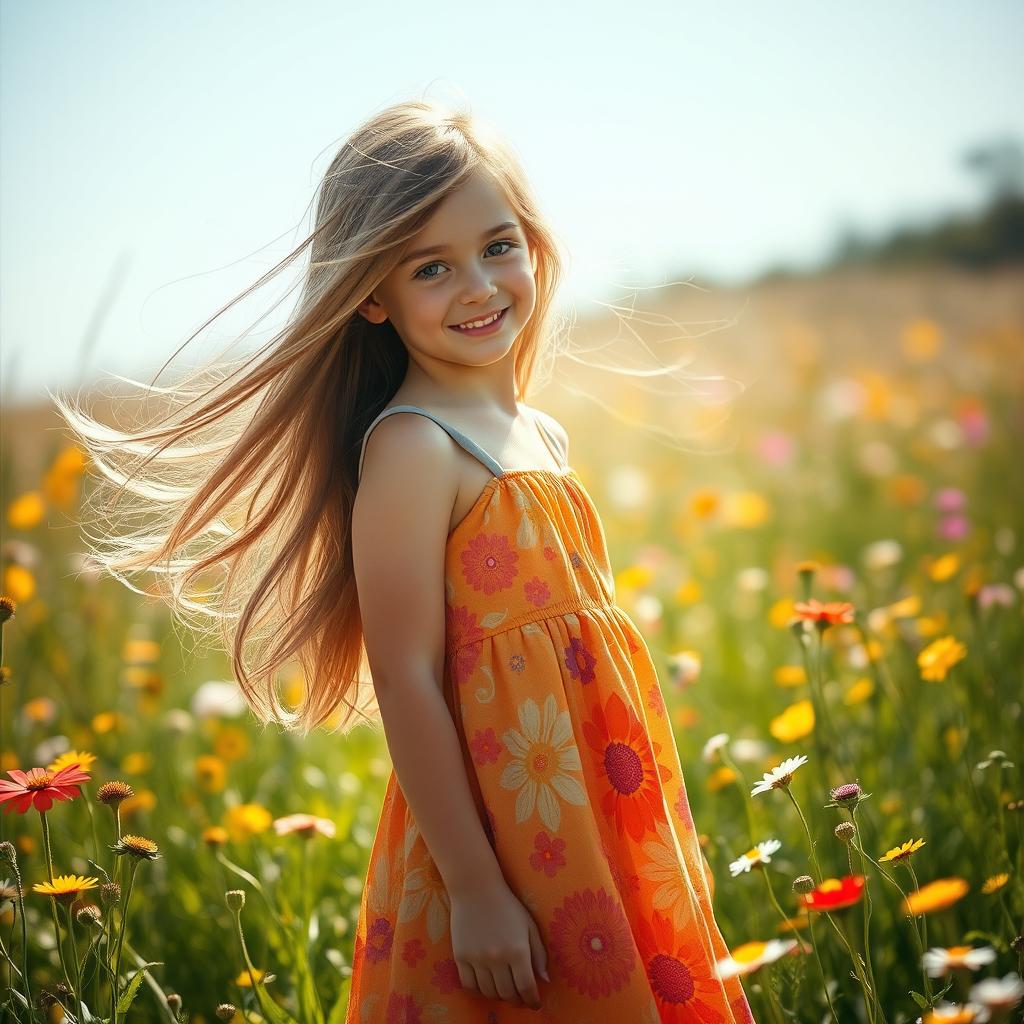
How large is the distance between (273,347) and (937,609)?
200 centimetres

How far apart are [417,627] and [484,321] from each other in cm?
40

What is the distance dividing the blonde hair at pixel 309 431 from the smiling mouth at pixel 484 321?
115mm

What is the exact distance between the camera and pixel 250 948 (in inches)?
70.4

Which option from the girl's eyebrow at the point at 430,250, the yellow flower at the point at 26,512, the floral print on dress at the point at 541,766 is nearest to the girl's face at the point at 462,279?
the girl's eyebrow at the point at 430,250

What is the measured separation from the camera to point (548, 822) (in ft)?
3.85

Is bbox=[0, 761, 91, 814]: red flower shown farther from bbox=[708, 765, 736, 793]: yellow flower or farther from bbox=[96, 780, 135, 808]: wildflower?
bbox=[708, 765, 736, 793]: yellow flower

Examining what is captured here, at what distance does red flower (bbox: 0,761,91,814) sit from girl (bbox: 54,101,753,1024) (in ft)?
1.02

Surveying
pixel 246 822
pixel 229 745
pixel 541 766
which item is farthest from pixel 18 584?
pixel 541 766

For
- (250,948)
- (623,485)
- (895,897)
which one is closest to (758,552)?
(623,485)

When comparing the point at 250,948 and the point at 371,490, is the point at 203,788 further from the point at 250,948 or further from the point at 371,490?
the point at 371,490

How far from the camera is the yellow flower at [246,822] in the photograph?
5.90ft

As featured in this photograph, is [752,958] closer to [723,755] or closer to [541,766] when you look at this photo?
[541,766]

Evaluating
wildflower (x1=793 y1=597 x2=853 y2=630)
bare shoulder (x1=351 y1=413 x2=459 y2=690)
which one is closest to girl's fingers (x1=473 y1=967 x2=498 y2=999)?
bare shoulder (x1=351 y1=413 x2=459 y2=690)

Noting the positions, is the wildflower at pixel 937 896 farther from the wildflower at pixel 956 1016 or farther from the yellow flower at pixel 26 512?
the yellow flower at pixel 26 512
